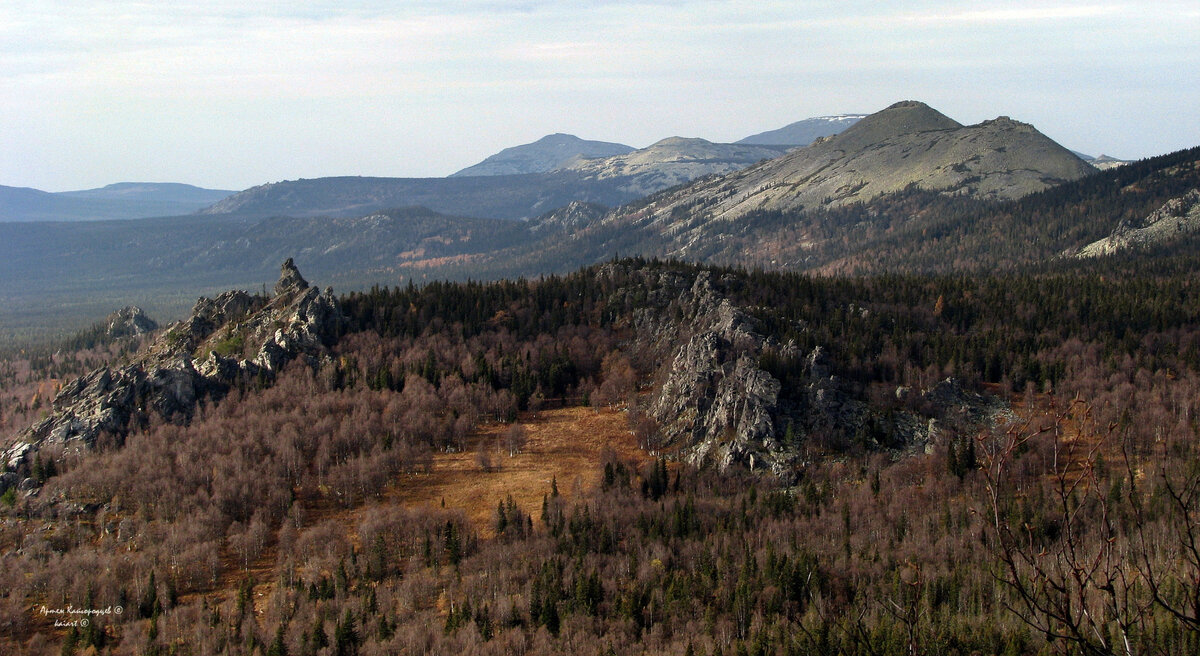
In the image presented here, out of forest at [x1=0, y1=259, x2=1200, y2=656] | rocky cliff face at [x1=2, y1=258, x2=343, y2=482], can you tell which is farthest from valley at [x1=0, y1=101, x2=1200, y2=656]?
rocky cliff face at [x1=2, y1=258, x2=343, y2=482]

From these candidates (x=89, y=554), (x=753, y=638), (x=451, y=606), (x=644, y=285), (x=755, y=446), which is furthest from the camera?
(x=644, y=285)

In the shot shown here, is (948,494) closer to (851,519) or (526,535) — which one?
(851,519)

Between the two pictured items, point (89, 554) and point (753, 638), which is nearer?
point (753, 638)

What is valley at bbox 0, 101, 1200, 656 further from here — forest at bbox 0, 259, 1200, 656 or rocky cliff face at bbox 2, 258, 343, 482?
rocky cliff face at bbox 2, 258, 343, 482

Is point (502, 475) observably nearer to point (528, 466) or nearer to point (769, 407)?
point (528, 466)

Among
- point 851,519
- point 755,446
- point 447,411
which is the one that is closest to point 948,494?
point 851,519

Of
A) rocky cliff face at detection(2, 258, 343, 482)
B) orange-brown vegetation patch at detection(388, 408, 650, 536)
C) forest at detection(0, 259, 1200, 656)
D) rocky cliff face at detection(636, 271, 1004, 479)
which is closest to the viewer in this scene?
forest at detection(0, 259, 1200, 656)
